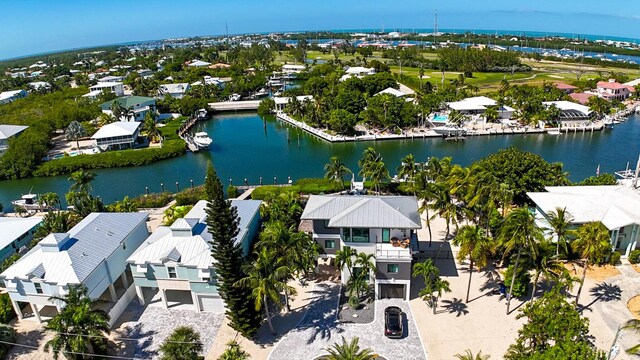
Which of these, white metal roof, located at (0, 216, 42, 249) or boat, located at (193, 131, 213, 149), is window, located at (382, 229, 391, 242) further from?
boat, located at (193, 131, 213, 149)

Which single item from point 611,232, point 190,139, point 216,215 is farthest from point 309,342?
point 190,139

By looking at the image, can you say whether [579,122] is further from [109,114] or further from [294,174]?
[109,114]

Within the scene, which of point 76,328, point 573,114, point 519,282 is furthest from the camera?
point 573,114

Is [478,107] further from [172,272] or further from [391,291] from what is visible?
[172,272]

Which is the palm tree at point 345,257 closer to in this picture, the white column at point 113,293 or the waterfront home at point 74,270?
the waterfront home at point 74,270

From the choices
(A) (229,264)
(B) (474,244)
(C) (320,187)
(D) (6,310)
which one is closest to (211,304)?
(A) (229,264)

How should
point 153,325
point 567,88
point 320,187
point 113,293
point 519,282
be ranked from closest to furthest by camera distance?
point 519,282 → point 153,325 → point 113,293 → point 320,187 → point 567,88
